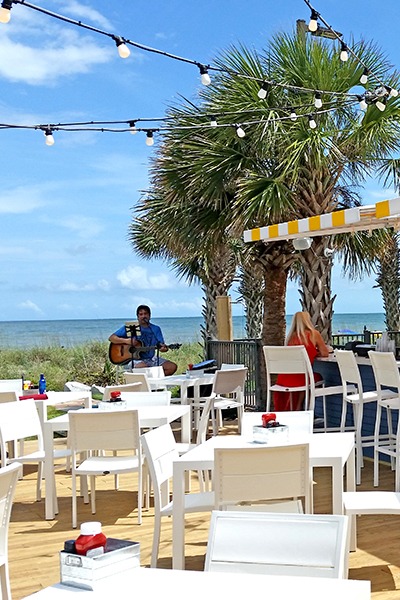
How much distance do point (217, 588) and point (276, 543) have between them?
0.39 m

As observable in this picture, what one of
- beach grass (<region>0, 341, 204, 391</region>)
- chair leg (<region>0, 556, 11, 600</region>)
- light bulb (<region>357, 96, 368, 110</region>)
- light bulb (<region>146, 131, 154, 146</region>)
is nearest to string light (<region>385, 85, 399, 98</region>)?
light bulb (<region>357, 96, 368, 110</region>)

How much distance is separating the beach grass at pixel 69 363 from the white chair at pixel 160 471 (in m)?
8.71

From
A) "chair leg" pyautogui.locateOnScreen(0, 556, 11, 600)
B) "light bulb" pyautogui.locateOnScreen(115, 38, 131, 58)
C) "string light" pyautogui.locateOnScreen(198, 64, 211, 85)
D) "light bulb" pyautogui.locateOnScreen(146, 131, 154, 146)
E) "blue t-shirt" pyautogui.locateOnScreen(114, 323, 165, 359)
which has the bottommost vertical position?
"chair leg" pyautogui.locateOnScreen(0, 556, 11, 600)

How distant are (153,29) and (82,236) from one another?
18.2 metres

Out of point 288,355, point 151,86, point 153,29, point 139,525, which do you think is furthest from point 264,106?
point 151,86

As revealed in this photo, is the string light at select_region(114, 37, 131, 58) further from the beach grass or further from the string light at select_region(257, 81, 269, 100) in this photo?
the beach grass

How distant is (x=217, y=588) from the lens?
2217 millimetres

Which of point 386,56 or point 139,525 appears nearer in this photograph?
point 139,525

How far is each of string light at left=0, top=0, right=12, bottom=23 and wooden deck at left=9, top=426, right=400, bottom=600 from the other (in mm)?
3122

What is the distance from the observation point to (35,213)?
5725cm

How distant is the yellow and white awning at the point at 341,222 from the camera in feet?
21.8

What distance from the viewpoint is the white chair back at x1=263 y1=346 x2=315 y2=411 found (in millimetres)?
7844

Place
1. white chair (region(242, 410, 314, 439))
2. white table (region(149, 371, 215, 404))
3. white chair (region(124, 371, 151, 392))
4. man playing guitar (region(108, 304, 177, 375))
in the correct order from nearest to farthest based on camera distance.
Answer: white chair (region(242, 410, 314, 439)) → white chair (region(124, 371, 151, 392)) → white table (region(149, 371, 215, 404)) → man playing guitar (region(108, 304, 177, 375))

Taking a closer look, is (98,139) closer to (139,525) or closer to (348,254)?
(348,254)
